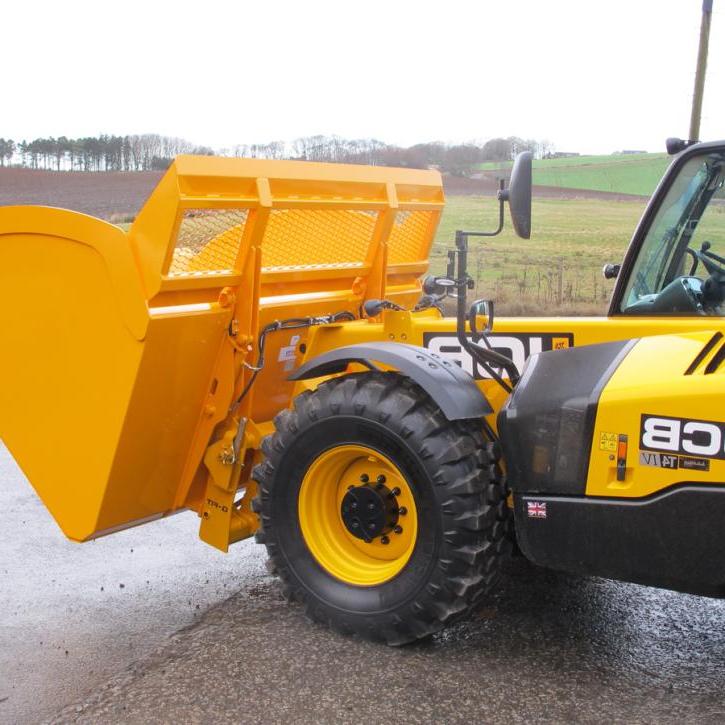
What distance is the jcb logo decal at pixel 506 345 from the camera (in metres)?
3.94

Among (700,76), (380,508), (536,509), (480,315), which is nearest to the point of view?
(536,509)

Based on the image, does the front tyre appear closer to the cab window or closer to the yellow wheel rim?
the yellow wheel rim

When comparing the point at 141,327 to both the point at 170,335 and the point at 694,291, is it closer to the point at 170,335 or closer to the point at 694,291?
the point at 170,335

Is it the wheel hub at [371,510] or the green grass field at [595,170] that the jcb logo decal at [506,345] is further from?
the green grass field at [595,170]

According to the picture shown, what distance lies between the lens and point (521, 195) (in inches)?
135

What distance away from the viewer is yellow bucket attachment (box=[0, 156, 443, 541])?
3859 millimetres

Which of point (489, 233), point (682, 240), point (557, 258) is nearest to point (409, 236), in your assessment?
point (489, 233)

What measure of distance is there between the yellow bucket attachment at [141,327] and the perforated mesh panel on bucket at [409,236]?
819 millimetres

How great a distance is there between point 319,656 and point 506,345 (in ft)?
4.79

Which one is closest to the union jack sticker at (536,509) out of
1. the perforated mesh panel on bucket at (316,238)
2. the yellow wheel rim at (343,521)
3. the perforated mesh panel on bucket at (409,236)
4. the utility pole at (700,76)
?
the yellow wheel rim at (343,521)

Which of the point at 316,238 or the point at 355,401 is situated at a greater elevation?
the point at 316,238

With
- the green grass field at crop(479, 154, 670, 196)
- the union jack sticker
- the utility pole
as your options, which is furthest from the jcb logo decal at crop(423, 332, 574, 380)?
the utility pole

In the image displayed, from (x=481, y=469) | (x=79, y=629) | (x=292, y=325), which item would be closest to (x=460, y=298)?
(x=481, y=469)

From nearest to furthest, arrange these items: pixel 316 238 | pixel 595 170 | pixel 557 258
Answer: pixel 316 238 < pixel 595 170 < pixel 557 258
